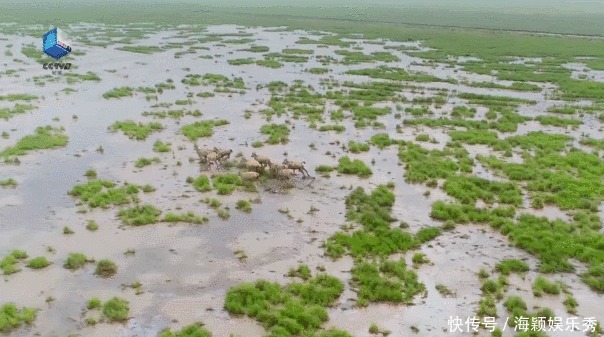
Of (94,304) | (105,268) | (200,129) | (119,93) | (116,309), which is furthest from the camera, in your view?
(119,93)

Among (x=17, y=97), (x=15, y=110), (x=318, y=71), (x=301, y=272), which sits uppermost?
(x=318, y=71)

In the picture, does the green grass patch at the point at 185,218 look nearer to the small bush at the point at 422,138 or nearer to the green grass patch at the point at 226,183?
the green grass patch at the point at 226,183

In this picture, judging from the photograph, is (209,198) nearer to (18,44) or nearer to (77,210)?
(77,210)

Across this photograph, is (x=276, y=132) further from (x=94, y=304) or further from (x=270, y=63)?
(x=270, y=63)

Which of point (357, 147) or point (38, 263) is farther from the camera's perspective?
point (357, 147)

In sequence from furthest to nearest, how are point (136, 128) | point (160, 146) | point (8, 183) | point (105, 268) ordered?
1. point (136, 128)
2. point (160, 146)
3. point (8, 183)
4. point (105, 268)

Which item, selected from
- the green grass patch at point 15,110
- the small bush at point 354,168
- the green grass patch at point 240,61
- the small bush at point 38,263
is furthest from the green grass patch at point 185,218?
the green grass patch at point 240,61

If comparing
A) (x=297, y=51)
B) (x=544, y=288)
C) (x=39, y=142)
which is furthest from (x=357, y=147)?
(x=297, y=51)

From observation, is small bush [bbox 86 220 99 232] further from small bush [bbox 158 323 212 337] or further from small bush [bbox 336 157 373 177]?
small bush [bbox 336 157 373 177]
